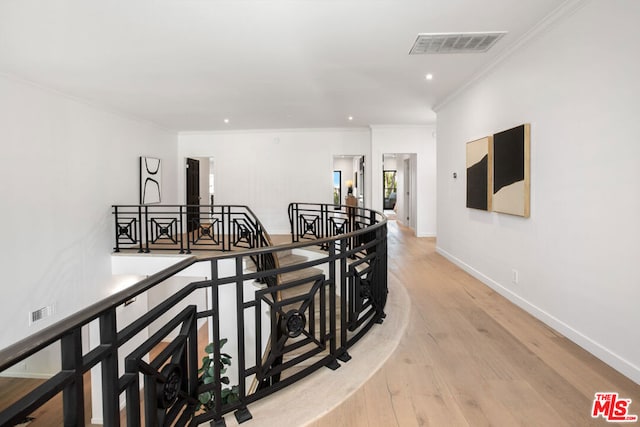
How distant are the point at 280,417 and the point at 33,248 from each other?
4.91 meters

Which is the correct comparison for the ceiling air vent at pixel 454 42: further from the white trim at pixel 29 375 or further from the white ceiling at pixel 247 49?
the white trim at pixel 29 375

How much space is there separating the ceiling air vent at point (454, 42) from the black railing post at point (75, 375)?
3.73m

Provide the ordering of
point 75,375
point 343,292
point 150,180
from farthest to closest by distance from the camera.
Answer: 1. point 150,180
2. point 343,292
3. point 75,375

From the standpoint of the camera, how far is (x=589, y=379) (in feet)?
7.48

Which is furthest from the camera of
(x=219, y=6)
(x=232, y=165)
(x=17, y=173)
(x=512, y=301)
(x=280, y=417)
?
(x=232, y=165)

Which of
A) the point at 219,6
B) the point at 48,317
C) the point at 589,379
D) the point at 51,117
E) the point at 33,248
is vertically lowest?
the point at 48,317

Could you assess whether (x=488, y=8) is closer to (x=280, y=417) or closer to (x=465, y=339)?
(x=465, y=339)

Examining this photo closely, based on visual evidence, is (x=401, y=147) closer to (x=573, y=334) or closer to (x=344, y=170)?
(x=573, y=334)

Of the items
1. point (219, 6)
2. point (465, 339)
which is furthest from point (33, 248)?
point (465, 339)

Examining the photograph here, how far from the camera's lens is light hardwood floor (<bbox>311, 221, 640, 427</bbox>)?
6.26ft

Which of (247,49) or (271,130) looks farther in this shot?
(271,130)

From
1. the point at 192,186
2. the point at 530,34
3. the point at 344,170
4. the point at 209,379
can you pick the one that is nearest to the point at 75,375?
the point at 209,379

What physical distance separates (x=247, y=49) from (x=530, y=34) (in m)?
3.02
